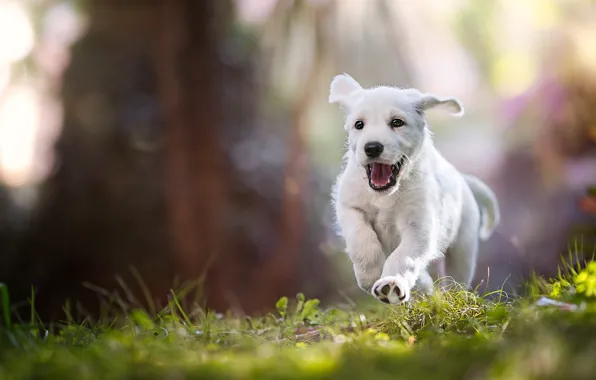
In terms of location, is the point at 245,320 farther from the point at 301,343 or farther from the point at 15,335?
the point at 15,335

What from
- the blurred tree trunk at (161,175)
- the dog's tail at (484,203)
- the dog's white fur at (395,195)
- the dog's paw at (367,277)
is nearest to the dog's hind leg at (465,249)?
the dog's white fur at (395,195)

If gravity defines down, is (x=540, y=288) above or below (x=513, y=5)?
below

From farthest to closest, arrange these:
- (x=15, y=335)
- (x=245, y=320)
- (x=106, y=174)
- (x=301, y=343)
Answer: (x=106, y=174) → (x=245, y=320) → (x=301, y=343) → (x=15, y=335)

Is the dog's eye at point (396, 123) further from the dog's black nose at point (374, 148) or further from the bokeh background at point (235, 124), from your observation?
the bokeh background at point (235, 124)

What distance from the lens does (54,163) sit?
11.1 metres

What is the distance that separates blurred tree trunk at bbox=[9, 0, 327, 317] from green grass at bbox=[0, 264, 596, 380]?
645 cm

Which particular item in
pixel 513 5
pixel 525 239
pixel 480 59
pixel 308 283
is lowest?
pixel 308 283

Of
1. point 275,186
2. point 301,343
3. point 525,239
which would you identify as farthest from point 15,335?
point 275,186

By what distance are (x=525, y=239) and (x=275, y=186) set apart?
3979 millimetres

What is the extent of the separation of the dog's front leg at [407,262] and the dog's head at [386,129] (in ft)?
0.99

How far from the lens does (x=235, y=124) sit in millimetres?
11156

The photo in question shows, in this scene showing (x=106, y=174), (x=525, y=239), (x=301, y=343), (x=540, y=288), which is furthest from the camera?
(x=106, y=174)

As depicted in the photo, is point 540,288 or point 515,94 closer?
point 540,288

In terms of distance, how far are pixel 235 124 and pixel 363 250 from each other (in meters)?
7.65
